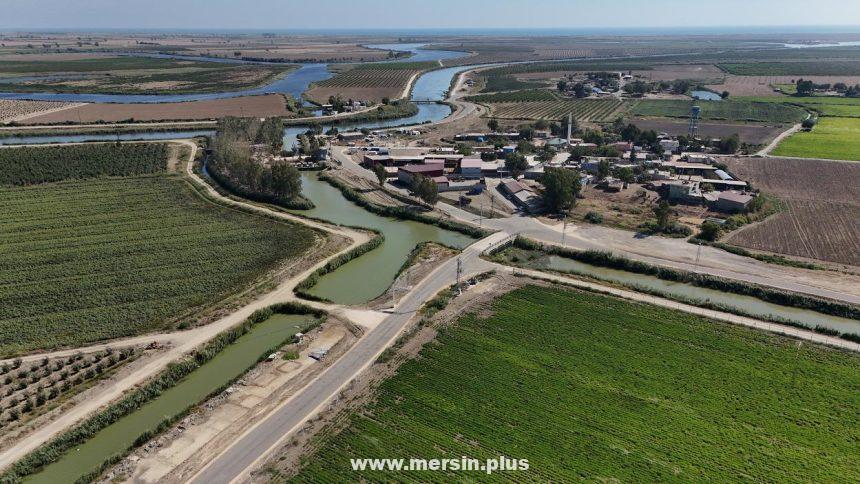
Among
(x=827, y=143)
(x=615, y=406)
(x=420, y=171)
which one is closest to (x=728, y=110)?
(x=827, y=143)

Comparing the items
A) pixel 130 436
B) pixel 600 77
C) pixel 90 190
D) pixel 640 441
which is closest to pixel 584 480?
pixel 640 441

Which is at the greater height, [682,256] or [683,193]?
[683,193]

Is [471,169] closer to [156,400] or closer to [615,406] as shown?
[615,406]

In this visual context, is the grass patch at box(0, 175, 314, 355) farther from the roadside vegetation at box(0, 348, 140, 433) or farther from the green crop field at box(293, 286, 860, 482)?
the green crop field at box(293, 286, 860, 482)

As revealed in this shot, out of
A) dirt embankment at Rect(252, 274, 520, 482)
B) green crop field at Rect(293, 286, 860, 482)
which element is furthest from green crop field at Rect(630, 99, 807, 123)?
green crop field at Rect(293, 286, 860, 482)

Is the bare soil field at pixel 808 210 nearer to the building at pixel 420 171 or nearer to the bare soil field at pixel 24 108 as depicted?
the building at pixel 420 171

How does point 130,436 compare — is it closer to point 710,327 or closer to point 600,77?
point 710,327
